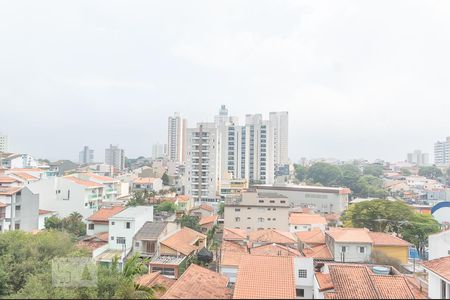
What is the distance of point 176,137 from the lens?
4136 inches

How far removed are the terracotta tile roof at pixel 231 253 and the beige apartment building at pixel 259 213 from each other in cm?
1043

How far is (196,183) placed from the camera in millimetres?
58875

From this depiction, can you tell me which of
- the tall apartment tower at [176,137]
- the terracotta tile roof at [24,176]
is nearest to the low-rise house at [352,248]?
the terracotta tile roof at [24,176]

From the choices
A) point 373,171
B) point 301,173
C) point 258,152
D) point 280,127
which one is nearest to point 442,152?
point 373,171

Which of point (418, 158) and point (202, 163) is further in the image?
point (418, 158)

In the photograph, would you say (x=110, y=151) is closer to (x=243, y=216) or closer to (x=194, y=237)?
(x=243, y=216)

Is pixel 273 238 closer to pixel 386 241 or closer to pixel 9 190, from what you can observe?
pixel 386 241

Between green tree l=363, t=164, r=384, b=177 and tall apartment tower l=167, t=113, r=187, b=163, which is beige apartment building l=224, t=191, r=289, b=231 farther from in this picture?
green tree l=363, t=164, r=384, b=177

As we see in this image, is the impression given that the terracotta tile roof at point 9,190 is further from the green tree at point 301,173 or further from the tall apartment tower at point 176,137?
the tall apartment tower at point 176,137

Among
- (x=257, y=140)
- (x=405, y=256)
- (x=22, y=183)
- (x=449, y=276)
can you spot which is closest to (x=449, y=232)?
(x=405, y=256)

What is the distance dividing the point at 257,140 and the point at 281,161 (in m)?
33.1

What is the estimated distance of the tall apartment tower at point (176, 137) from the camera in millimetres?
103938

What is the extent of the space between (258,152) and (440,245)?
50.1 m

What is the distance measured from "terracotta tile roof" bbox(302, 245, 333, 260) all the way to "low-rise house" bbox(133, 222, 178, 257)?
926 cm
